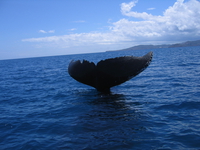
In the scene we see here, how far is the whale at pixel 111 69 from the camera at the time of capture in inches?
297

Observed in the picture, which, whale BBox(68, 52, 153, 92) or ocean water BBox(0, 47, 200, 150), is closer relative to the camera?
ocean water BBox(0, 47, 200, 150)

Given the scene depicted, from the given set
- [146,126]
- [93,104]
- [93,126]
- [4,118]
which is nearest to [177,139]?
[146,126]

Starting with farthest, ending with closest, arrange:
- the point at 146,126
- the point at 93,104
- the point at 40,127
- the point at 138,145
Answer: the point at 93,104, the point at 40,127, the point at 146,126, the point at 138,145

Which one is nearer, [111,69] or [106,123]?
[106,123]

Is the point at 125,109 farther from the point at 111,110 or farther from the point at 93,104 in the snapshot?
the point at 93,104

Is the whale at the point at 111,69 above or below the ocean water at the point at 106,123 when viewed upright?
above

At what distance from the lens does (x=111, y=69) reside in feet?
25.5

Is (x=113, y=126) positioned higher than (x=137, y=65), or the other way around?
(x=137, y=65)

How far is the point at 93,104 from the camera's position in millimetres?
8367

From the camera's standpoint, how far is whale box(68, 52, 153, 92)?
754 cm

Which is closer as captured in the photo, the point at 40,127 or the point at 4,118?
the point at 40,127

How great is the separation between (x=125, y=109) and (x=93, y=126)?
1.91m

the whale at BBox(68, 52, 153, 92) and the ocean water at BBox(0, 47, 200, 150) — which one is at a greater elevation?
the whale at BBox(68, 52, 153, 92)

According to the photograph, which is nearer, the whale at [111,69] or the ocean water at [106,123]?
the ocean water at [106,123]
